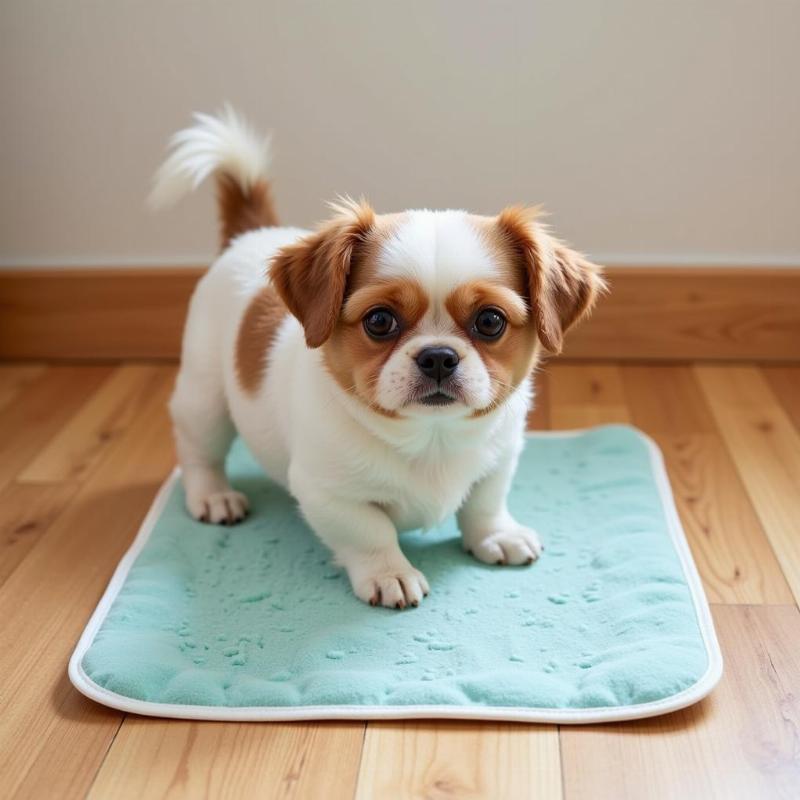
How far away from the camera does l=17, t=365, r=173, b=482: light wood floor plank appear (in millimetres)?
2270

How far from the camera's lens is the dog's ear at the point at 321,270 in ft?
5.35

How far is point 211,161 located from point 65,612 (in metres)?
0.87

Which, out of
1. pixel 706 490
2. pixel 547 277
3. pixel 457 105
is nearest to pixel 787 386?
pixel 706 490

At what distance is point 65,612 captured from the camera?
176 centimetres

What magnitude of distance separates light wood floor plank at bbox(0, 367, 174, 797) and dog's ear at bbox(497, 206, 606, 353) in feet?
2.65

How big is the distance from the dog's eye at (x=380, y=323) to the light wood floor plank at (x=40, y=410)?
96 centimetres

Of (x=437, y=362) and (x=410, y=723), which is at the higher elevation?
(x=437, y=362)

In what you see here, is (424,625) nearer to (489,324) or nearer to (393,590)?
(393,590)

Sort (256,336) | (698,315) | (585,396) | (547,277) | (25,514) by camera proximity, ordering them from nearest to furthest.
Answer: (547,277) → (256,336) → (25,514) → (585,396) → (698,315)

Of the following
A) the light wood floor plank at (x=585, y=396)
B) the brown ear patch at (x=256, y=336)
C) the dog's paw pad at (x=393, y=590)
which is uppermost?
the brown ear patch at (x=256, y=336)

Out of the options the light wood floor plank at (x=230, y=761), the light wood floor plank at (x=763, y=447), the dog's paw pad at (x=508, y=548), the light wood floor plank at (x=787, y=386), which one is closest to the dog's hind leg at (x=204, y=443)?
the dog's paw pad at (x=508, y=548)

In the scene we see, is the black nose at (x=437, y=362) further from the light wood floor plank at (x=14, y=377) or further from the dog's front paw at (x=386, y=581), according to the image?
the light wood floor plank at (x=14, y=377)

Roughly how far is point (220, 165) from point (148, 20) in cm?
70

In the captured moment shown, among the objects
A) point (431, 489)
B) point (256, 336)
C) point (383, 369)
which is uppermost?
point (383, 369)
